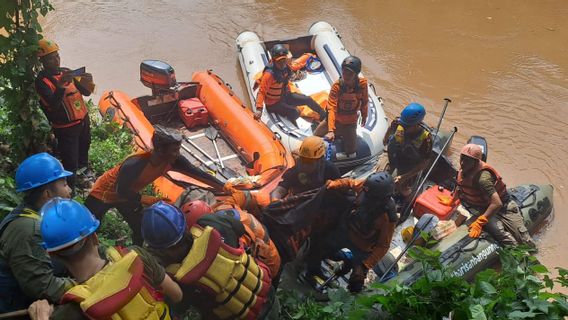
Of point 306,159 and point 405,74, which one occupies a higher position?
point 306,159

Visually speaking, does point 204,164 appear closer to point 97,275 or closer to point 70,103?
point 70,103

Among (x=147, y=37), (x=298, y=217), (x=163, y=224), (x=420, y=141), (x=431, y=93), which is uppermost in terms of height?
(x=163, y=224)

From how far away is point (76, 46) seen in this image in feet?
35.7

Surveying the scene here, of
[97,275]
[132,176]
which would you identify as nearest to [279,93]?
[132,176]

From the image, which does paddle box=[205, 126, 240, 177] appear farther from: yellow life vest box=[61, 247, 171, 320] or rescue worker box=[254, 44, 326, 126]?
yellow life vest box=[61, 247, 171, 320]

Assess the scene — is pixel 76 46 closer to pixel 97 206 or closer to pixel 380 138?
pixel 380 138

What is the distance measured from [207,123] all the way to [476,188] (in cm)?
368

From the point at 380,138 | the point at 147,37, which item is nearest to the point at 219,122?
the point at 380,138

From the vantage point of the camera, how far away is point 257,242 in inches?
122

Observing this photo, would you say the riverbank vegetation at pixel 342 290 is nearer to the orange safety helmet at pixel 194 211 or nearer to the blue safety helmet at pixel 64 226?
the orange safety helmet at pixel 194 211

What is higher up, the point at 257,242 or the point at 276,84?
the point at 257,242

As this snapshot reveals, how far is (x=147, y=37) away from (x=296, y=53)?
14.3 ft

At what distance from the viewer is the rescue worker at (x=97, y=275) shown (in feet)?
6.42

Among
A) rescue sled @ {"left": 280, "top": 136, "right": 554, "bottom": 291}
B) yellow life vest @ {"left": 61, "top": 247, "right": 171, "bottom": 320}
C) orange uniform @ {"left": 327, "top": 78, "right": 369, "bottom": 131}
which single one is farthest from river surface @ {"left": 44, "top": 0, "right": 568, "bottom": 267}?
yellow life vest @ {"left": 61, "top": 247, "right": 171, "bottom": 320}
